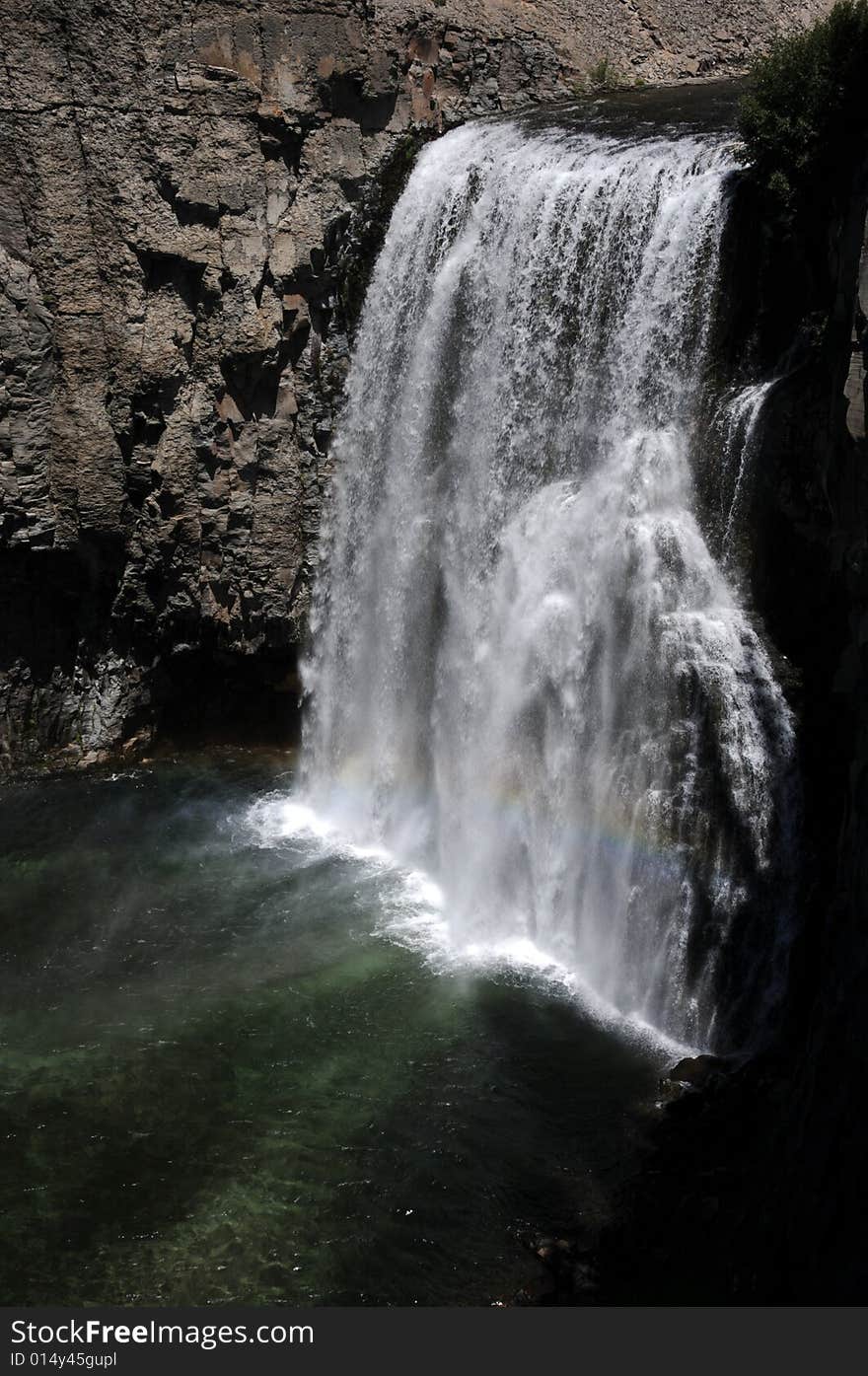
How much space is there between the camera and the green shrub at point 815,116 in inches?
531

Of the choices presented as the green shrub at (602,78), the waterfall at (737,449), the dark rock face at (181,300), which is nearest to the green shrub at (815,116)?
the waterfall at (737,449)

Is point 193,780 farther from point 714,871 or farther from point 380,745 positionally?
point 714,871

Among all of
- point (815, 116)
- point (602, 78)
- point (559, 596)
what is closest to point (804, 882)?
point (559, 596)

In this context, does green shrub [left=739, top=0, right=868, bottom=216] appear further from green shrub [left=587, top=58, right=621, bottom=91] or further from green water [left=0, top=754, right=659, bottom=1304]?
green water [left=0, top=754, right=659, bottom=1304]

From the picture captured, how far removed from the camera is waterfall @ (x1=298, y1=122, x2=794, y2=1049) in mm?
13453

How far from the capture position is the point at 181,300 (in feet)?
62.7

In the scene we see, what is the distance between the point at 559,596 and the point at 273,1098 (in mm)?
6790

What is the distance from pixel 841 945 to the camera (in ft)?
34.2

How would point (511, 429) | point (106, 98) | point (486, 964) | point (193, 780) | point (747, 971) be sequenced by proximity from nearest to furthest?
point (747, 971) → point (486, 964) → point (511, 429) → point (106, 98) → point (193, 780)

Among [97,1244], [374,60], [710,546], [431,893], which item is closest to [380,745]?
[431,893]

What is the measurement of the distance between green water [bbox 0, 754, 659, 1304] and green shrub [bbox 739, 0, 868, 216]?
953cm

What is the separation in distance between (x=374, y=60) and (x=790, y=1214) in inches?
671

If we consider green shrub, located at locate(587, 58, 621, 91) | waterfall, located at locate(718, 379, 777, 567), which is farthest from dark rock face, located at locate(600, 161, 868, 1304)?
green shrub, located at locate(587, 58, 621, 91)

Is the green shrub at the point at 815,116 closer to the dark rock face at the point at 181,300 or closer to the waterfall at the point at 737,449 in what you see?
the waterfall at the point at 737,449
